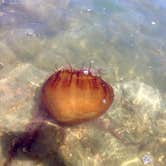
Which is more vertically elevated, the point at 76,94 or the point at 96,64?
the point at 76,94

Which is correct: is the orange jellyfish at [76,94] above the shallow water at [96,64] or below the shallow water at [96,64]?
above

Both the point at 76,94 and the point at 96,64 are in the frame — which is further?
the point at 96,64

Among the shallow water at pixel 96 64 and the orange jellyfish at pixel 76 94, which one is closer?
the orange jellyfish at pixel 76 94

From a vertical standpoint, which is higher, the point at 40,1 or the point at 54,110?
the point at 54,110

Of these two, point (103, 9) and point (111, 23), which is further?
point (103, 9)

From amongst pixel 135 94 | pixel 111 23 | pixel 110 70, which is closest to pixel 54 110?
pixel 135 94

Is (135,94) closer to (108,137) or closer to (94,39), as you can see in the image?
(108,137)
